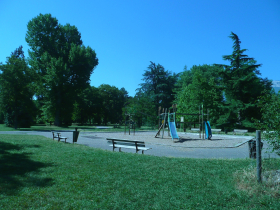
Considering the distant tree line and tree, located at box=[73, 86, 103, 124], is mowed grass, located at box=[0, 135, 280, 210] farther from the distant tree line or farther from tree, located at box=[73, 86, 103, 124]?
tree, located at box=[73, 86, 103, 124]

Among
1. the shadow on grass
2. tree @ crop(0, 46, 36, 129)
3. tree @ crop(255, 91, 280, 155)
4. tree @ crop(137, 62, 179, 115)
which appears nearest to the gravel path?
tree @ crop(255, 91, 280, 155)

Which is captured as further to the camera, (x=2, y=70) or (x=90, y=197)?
(x=2, y=70)

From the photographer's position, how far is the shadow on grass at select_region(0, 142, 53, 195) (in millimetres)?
5175

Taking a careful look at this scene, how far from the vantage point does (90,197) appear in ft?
14.9

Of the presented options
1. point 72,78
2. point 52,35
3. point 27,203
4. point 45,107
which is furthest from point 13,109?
point 27,203

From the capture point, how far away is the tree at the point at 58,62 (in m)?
36.2

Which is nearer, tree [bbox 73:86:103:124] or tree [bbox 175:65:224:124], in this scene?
tree [bbox 175:65:224:124]

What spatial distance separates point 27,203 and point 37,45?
38.2 m

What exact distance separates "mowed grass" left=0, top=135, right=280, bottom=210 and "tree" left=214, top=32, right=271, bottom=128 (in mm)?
31915

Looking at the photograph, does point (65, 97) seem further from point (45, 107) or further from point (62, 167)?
point (62, 167)

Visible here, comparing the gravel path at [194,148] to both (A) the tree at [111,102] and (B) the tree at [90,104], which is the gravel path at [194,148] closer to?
(B) the tree at [90,104]

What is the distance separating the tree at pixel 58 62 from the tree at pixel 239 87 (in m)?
23.2

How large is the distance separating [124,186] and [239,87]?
36.1 meters

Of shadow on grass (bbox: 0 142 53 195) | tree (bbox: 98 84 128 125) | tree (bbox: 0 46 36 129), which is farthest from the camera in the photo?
tree (bbox: 98 84 128 125)
